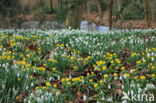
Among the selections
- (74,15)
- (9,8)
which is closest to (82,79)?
(74,15)

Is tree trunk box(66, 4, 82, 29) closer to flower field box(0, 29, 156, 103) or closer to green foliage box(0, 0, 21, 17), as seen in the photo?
flower field box(0, 29, 156, 103)

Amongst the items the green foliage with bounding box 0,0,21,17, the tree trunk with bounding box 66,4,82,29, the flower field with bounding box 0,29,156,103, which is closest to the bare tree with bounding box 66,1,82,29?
the tree trunk with bounding box 66,4,82,29

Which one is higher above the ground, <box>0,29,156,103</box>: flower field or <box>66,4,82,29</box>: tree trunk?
<box>66,4,82,29</box>: tree trunk

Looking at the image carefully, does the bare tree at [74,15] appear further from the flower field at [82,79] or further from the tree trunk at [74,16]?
the flower field at [82,79]

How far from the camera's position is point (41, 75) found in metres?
3.18

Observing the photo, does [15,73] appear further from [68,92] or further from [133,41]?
[133,41]

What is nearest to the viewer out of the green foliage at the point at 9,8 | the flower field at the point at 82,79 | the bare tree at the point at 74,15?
the flower field at the point at 82,79

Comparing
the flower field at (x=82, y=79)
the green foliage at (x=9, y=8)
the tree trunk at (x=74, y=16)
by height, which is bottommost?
the flower field at (x=82, y=79)

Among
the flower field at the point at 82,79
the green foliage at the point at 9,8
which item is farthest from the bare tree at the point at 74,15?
the green foliage at the point at 9,8

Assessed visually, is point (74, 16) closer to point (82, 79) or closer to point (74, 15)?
point (74, 15)

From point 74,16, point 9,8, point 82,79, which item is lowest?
point 82,79

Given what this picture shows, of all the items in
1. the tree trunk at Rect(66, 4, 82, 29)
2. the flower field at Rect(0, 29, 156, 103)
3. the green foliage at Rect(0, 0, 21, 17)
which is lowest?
the flower field at Rect(0, 29, 156, 103)

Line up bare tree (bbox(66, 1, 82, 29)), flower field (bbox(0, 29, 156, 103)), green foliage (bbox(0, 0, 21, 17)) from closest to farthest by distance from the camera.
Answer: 1. flower field (bbox(0, 29, 156, 103))
2. bare tree (bbox(66, 1, 82, 29))
3. green foliage (bbox(0, 0, 21, 17))

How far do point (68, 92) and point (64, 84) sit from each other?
0.15 m
